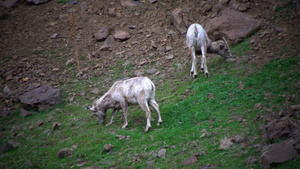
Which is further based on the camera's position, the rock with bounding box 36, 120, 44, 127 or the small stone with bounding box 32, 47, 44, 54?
the small stone with bounding box 32, 47, 44, 54

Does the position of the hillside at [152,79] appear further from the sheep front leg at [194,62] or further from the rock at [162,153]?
the sheep front leg at [194,62]

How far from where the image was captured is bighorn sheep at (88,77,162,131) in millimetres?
8562

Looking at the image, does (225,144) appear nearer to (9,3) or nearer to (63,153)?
(63,153)

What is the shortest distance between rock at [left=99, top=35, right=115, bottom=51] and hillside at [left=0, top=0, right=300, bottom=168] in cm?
8

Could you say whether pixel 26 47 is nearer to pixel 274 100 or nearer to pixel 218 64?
pixel 218 64

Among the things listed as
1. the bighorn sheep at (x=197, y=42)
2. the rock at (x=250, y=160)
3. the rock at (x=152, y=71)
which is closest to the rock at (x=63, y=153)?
the rock at (x=250, y=160)

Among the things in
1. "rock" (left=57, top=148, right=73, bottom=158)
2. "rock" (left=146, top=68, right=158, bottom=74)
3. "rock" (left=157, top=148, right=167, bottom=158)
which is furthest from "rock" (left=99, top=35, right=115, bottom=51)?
"rock" (left=157, top=148, right=167, bottom=158)

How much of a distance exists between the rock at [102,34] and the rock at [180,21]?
3.96m

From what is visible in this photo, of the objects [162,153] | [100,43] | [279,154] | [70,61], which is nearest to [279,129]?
[279,154]

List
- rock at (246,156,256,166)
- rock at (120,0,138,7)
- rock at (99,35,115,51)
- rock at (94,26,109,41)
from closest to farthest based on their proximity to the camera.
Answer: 1. rock at (246,156,256,166)
2. rock at (99,35,115,51)
3. rock at (94,26,109,41)
4. rock at (120,0,138,7)

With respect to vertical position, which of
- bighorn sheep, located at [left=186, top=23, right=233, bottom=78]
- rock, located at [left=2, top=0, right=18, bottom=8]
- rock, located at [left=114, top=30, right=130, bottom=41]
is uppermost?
rock, located at [left=2, top=0, right=18, bottom=8]

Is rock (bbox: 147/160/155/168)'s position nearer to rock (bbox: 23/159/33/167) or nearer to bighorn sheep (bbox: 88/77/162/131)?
bighorn sheep (bbox: 88/77/162/131)

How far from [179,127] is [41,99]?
6495 millimetres

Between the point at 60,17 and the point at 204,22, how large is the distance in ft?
30.9
